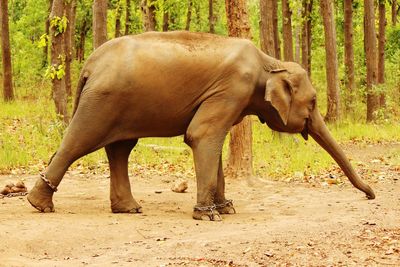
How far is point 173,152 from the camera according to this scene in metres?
Result: 14.6

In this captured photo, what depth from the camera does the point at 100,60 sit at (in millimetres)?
8203

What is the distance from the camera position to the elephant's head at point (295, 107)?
8586mm

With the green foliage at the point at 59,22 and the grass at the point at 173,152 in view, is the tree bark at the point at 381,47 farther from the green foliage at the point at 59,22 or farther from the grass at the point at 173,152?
the green foliage at the point at 59,22

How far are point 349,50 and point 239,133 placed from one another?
11285mm

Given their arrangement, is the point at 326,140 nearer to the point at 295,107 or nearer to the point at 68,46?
the point at 295,107

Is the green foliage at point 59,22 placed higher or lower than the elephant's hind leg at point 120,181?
higher

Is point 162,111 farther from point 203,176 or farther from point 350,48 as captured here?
point 350,48

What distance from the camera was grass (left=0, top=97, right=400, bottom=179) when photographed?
1298 cm

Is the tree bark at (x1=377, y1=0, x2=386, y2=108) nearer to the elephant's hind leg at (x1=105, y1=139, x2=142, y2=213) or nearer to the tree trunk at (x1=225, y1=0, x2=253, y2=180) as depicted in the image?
the tree trunk at (x1=225, y1=0, x2=253, y2=180)

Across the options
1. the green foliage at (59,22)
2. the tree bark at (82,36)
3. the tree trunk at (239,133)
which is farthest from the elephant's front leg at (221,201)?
the tree bark at (82,36)

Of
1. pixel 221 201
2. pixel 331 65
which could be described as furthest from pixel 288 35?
pixel 221 201

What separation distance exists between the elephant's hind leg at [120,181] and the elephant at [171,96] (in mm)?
→ 458

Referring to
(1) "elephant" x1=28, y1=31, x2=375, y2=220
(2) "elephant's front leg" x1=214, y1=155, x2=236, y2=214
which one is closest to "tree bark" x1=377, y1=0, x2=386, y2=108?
(2) "elephant's front leg" x1=214, y1=155, x2=236, y2=214

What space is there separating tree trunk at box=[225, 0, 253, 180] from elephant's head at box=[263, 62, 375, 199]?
8.44 feet
